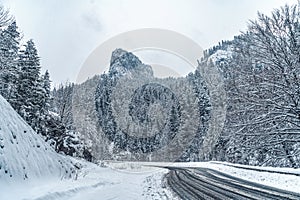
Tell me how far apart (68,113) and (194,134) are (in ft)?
81.7

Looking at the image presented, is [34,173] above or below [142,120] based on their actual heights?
below

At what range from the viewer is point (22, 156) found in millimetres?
9383

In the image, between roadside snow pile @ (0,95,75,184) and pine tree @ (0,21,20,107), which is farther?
pine tree @ (0,21,20,107)

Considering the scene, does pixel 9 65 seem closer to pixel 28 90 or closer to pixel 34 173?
pixel 28 90

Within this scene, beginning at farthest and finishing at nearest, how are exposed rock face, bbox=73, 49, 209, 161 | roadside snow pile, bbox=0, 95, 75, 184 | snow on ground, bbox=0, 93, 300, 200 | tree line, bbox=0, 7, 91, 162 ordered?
exposed rock face, bbox=73, 49, 209, 161
tree line, bbox=0, 7, 91, 162
roadside snow pile, bbox=0, 95, 75, 184
snow on ground, bbox=0, 93, 300, 200

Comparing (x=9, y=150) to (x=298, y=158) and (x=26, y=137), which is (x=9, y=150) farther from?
(x=298, y=158)

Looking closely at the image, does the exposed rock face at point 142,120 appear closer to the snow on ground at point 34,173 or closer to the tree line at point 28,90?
the tree line at point 28,90

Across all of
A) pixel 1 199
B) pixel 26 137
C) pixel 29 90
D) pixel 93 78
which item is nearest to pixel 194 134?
pixel 29 90

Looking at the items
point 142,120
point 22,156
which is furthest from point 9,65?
point 142,120

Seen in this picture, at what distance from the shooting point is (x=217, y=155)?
4853 cm

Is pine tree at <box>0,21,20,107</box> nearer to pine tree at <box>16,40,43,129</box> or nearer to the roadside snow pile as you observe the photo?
pine tree at <box>16,40,43,129</box>

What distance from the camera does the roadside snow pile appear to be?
8.27m

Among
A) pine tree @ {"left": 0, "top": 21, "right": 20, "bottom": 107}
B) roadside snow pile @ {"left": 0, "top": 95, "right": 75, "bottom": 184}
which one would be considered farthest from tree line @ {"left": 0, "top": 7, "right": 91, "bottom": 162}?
roadside snow pile @ {"left": 0, "top": 95, "right": 75, "bottom": 184}

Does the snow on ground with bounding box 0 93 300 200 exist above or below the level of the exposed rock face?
below
